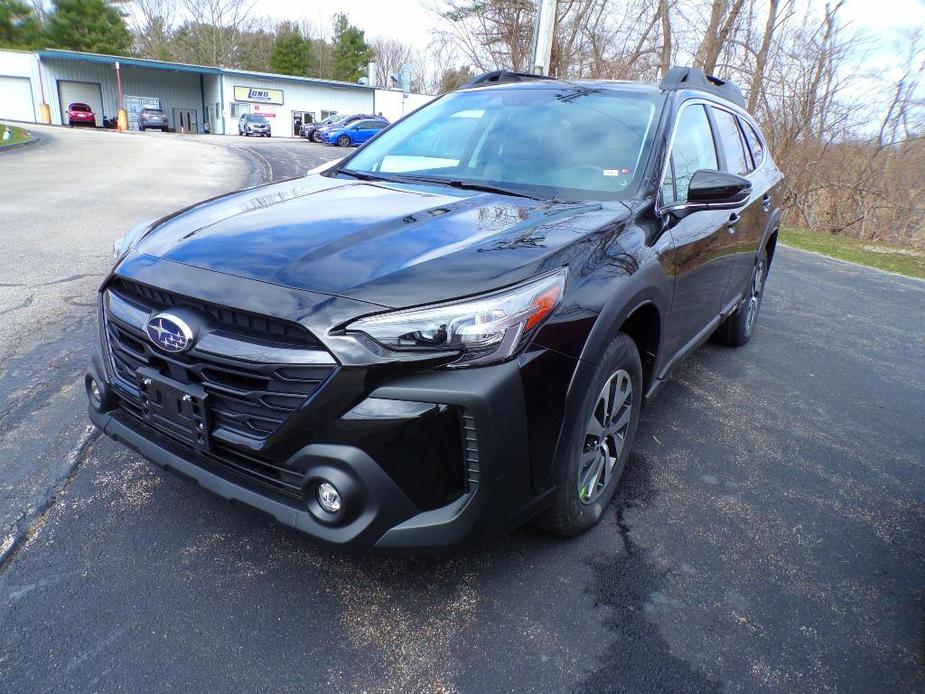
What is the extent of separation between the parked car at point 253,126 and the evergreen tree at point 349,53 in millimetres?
27353

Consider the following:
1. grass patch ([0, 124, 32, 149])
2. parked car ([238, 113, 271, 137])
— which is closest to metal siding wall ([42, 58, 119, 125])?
parked car ([238, 113, 271, 137])

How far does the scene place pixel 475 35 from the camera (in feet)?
72.2

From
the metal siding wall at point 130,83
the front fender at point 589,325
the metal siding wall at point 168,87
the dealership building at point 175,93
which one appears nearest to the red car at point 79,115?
the dealership building at point 175,93

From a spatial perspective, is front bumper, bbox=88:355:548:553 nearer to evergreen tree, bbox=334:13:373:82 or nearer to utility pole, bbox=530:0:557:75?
utility pole, bbox=530:0:557:75

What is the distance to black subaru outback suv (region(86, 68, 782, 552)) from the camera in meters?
1.83

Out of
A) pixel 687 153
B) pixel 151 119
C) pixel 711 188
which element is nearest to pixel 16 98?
pixel 151 119

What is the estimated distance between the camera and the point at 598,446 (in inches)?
99.1

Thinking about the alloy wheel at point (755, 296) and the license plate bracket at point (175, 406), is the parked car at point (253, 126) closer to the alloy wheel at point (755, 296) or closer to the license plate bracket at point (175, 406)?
the alloy wheel at point (755, 296)

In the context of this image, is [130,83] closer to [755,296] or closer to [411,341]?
[755,296]

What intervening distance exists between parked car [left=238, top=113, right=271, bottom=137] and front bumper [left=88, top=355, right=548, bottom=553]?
147 feet

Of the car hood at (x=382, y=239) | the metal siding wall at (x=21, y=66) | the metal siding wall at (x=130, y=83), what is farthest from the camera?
the metal siding wall at (x=130, y=83)

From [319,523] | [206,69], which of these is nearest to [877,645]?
[319,523]

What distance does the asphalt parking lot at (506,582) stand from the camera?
6.38 feet

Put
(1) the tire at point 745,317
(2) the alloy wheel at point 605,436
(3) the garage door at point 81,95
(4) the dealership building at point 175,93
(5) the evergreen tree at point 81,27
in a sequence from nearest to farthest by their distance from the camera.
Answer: (2) the alloy wheel at point 605,436, (1) the tire at point 745,317, (4) the dealership building at point 175,93, (3) the garage door at point 81,95, (5) the evergreen tree at point 81,27
